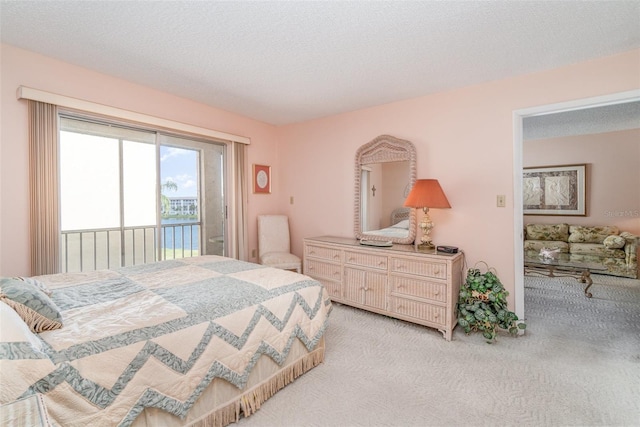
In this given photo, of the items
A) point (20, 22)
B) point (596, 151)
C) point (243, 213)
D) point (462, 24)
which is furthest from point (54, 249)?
point (596, 151)

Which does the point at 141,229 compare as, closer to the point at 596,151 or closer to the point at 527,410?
the point at 527,410

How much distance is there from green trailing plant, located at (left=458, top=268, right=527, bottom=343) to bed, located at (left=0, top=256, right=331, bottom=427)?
1.34 m

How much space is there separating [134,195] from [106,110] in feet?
3.35

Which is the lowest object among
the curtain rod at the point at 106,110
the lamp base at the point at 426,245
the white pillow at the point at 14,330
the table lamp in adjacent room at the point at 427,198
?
the white pillow at the point at 14,330

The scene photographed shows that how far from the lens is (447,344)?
252 cm

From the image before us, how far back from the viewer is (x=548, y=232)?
5.33m

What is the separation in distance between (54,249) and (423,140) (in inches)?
148

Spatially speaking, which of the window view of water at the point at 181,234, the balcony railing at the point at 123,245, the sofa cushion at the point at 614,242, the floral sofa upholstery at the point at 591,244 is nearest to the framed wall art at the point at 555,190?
the floral sofa upholstery at the point at 591,244

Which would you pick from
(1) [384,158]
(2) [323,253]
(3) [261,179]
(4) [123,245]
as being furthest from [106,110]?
(1) [384,158]

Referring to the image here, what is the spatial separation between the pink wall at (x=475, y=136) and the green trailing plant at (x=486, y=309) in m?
0.29

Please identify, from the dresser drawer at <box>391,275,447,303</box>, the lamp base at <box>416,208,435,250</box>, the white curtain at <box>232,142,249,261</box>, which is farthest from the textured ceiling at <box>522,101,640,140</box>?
the white curtain at <box>232,142,249,261</box>

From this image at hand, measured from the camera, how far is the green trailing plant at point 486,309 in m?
2.53

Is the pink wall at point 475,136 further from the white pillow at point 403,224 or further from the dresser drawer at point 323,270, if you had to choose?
→ the dresser drawer at point 323,270

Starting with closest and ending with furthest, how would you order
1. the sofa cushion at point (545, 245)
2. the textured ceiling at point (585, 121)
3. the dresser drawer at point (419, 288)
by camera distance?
the dresser drawer at point (419, 288), the textured ceiling at point (585, 121), the sofa cushion at point (545, 245)
